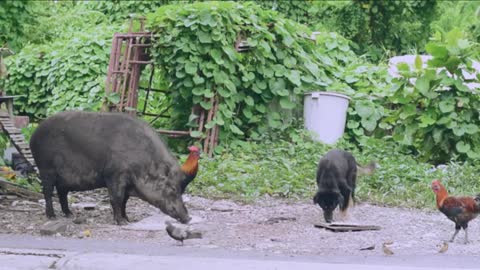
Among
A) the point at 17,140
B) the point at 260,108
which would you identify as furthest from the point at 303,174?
the point at 17,140

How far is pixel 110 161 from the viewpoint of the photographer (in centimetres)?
973

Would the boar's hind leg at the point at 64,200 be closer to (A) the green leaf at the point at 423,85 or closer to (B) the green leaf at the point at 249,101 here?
(B) the green leaf at the point at 249,101

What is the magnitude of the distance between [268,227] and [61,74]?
10313mm

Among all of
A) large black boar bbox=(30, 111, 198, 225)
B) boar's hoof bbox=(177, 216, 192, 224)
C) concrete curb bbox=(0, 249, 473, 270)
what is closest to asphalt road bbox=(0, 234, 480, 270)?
concrete curb bbox=(0, 249, 473, 270)

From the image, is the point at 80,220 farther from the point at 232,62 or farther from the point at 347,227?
the point at 232,62

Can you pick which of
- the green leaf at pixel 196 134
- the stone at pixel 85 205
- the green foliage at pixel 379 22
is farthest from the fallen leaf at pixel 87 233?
the green foliage at pixel 379 22

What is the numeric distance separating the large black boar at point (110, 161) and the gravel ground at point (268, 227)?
1.00 feet

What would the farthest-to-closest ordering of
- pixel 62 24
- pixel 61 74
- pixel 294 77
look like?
pixel 62 24 < pixel 61 74 < pixel 294 77

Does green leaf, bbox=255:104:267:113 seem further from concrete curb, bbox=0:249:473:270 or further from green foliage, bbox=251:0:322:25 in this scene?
green foliage, bbox=251:0:322:25

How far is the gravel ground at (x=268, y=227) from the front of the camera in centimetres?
851

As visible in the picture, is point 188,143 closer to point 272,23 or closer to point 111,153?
point 272,23

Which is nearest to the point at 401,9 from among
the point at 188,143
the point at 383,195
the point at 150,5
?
the point at 150,5

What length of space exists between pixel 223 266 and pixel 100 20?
16671 mm

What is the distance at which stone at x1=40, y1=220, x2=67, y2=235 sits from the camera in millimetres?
9016
